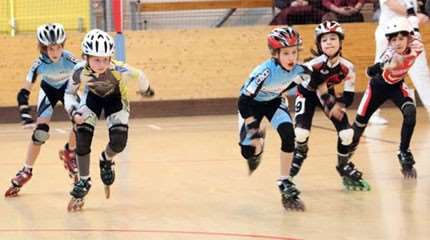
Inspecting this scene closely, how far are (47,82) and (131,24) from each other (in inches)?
345

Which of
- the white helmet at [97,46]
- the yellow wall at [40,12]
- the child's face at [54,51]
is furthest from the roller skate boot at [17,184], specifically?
the yellow wall at [40,12]

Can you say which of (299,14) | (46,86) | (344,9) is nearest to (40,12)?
(299,14)

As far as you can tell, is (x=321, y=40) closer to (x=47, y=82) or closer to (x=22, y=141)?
(x=47, y=82)

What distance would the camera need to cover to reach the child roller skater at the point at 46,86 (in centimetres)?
834

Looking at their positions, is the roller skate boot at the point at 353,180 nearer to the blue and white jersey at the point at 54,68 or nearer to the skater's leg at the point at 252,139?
the skater's leg at the point at 252,139

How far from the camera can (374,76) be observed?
8.88 meters

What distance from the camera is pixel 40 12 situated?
1739cm

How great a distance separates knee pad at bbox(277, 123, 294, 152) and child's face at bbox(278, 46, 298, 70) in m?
0.49

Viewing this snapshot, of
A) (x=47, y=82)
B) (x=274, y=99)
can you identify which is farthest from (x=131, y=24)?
(x=274, y=99)

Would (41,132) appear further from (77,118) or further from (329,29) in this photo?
(329,29)

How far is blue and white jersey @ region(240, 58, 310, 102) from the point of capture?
7520mm

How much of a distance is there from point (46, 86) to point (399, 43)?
343cm

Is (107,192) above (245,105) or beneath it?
beneath

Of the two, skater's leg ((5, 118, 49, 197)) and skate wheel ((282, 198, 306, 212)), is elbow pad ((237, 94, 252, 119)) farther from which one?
skater's leg ((5, 118, 49, 197))
